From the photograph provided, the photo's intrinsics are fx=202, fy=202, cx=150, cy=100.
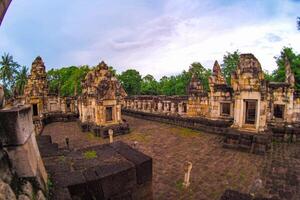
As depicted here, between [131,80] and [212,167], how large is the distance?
126ft

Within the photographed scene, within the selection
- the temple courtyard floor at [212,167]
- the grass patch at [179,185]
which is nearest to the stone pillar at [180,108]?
the temple courtyard floor at [212,167]

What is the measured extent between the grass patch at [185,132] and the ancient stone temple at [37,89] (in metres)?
13.1

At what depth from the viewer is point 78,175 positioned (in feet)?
10.3

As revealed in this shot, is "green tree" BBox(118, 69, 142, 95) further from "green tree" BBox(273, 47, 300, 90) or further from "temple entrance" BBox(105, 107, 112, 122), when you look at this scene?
"temple entrance" BBox(105, 107, 112, 122)

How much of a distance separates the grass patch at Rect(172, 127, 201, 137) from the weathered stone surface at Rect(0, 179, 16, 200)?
1181 cm

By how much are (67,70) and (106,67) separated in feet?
116

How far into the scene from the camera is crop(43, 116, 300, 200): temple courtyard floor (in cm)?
632

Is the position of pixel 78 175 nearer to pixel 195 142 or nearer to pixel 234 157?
pixel 234 157

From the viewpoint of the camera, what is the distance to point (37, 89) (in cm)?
1934

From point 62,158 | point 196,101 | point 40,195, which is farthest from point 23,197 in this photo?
point 196,101

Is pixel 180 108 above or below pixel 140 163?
below

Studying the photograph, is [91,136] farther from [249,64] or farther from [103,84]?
[249,64]

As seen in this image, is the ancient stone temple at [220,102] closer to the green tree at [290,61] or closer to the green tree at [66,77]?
the green tree at [290,61]

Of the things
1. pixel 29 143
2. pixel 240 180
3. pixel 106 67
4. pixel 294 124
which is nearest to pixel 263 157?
pixel 240 180
